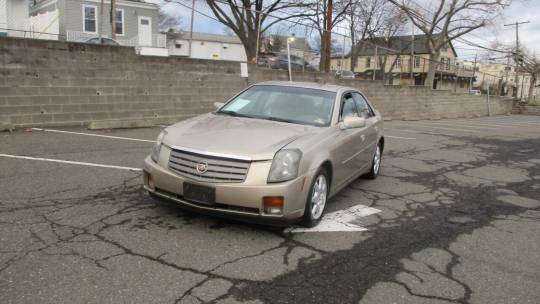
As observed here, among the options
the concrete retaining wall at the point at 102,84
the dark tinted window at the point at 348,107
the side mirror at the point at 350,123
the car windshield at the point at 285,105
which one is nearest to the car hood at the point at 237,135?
the car windshield at the point at 285,105

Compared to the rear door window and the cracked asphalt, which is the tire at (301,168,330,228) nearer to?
the cracked asphalt

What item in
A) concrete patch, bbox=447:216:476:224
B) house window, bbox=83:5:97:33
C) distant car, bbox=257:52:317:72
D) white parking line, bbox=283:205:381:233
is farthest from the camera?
house window, bbox=83:5:97:33

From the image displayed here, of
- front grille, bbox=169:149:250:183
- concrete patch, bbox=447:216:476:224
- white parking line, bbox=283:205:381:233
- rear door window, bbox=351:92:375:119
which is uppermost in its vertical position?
rear door window, bbox=351:92:375:119

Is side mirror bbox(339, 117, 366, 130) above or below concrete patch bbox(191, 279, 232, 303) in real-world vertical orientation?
above

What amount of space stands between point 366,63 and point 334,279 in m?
18.9

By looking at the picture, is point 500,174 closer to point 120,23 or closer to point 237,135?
point 237,135

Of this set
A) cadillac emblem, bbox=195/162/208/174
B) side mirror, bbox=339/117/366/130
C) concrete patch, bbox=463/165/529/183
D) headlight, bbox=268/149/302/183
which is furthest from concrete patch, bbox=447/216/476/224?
cadillac emblem, bbox=195/162/208/174

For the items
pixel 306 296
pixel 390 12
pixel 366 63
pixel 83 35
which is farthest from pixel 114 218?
pixel 390 12

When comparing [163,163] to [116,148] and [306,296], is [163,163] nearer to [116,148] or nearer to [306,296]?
[306,296]

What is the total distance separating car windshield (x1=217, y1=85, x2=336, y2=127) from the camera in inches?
211

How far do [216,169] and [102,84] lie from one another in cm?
749

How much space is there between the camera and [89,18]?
30.0 meters

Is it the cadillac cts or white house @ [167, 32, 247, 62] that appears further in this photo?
white house @ [167, 32, 247, 62]

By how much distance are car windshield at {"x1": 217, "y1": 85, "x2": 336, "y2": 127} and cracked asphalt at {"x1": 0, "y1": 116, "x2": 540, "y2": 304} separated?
3.67 ft
